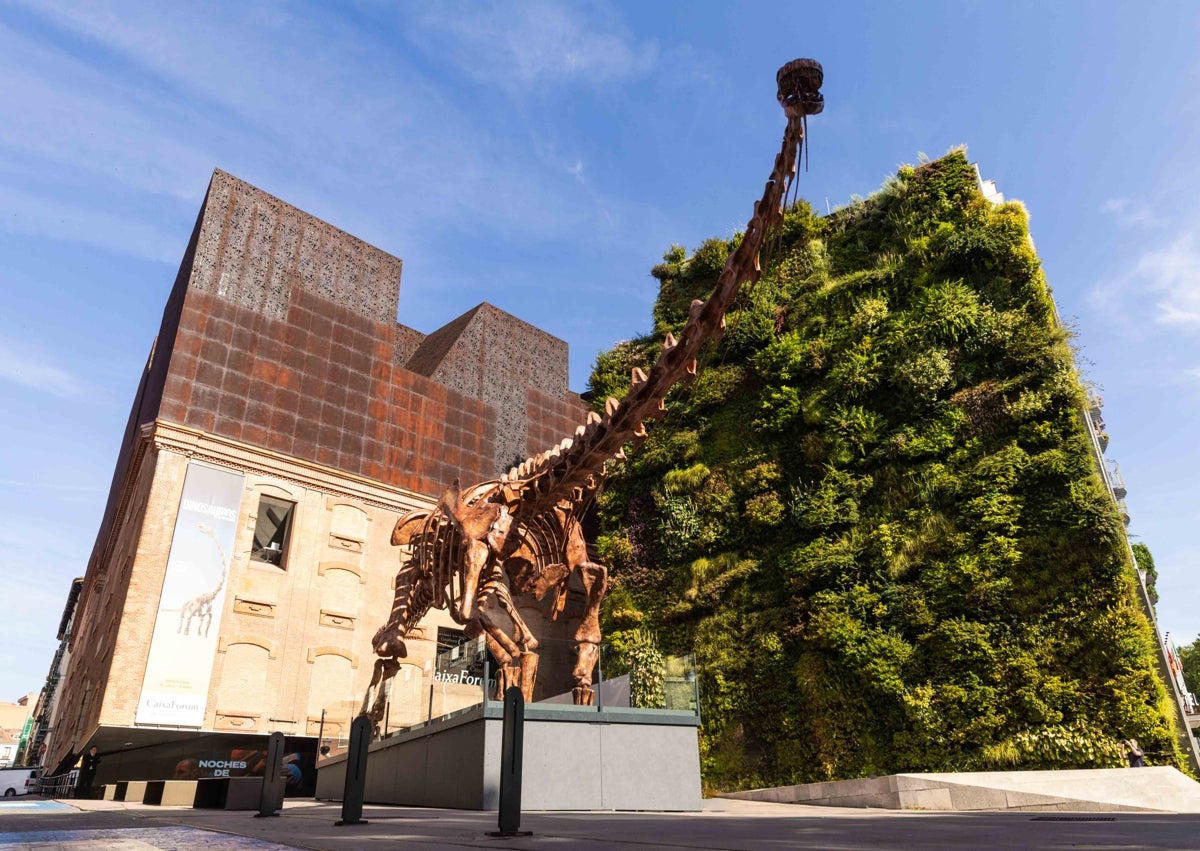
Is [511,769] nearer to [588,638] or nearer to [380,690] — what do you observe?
[588,638]

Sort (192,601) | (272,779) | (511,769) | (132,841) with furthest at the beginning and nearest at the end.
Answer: (192,601) < (272,779) < (511,769) < (132,841)

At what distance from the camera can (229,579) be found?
23500 mm

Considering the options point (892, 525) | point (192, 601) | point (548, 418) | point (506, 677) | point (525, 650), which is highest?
point (548, 418)

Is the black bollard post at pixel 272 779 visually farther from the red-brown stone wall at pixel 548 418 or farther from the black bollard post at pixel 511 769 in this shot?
the red-brown stone wall at pixel 548 418

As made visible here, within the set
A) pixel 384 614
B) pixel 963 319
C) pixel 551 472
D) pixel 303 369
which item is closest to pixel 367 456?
pixel 303 369

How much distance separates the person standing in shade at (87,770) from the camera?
26047mm

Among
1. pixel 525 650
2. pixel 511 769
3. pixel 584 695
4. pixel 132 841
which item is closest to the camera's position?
pixel 132 841

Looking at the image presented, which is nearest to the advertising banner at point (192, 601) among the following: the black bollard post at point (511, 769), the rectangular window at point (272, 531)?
the rectangular window at point (272, 531)

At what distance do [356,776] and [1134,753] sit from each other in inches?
569

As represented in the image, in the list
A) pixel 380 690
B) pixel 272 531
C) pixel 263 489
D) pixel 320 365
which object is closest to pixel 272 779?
pixel 380 690

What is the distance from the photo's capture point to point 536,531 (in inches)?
490

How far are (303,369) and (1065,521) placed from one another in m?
23.6

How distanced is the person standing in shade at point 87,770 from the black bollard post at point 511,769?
26.8 meters

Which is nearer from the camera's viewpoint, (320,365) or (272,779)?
(272,779)
